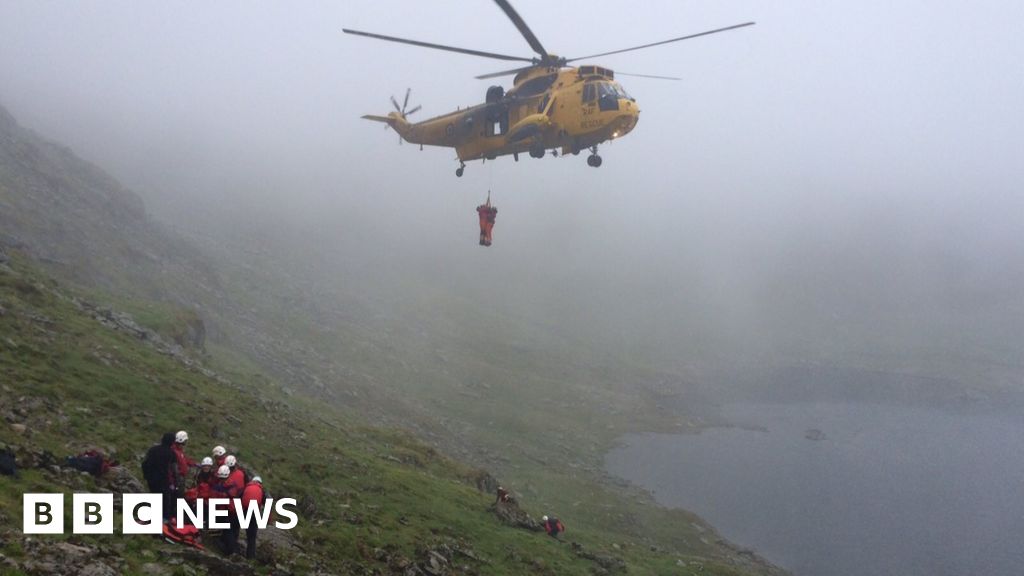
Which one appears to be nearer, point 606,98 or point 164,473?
point 164,473

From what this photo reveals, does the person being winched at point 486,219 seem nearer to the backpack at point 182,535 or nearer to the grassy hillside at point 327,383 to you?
the grassy hillside at point 327,383

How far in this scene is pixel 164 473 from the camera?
46.8 ft

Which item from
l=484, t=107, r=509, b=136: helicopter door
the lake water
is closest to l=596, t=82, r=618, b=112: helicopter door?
l=484, t=107, r=509, b=136: helicopter door

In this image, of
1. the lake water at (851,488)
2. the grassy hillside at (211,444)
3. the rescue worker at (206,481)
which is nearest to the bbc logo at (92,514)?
the grassy hillside at (211,444)

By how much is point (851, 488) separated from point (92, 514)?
93274 mm

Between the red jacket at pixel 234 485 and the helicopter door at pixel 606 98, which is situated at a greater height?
the helicopter door at pixel 606 98

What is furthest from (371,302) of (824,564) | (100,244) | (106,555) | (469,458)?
(106,555)

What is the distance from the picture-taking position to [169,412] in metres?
24.3

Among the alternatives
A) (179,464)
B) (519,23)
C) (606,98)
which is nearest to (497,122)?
(606,98)

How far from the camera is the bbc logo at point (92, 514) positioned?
39.8 ft

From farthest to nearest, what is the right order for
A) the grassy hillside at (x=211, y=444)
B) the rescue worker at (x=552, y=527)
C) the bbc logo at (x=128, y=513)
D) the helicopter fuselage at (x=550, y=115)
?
the rescue worker at (x=552, y=527) → the helicopter fuselage at (x=550, y=115) → the grassy hillside at (x=211, y=444) → the bbc logo at (x=128, y=513)

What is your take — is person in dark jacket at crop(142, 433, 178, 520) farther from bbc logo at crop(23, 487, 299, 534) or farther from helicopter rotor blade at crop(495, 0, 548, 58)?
helicopter rotor blade at crop(495, 0, 548, 58)

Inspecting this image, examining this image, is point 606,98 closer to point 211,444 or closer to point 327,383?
point 211,444

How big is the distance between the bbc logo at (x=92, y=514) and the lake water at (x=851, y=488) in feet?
204
